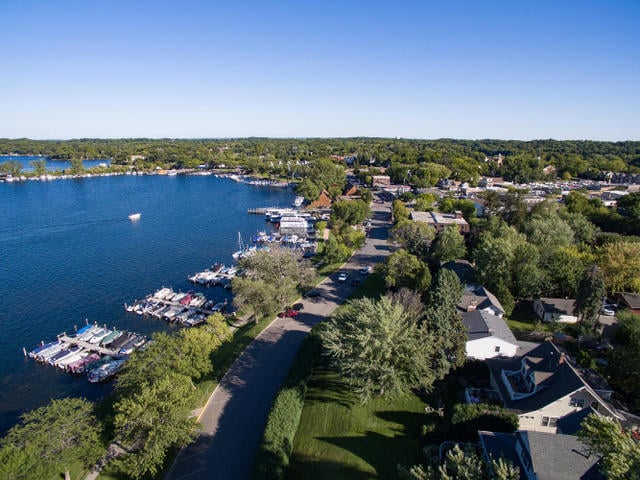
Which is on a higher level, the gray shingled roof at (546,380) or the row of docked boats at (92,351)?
the gray shingled roof at (546,380)

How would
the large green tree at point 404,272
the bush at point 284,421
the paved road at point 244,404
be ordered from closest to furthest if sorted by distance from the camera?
the bush at point 284,421
the paved road at point 244,404
the large green tree at point 404,272

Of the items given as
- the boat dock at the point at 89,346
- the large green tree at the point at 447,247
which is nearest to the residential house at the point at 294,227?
the large green tree at the point at 447,247

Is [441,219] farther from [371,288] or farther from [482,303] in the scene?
[482,303]

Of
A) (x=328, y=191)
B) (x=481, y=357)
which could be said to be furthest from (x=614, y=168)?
(x=481, y=357)

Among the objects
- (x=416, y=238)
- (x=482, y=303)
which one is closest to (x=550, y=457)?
(x=482, y=303)

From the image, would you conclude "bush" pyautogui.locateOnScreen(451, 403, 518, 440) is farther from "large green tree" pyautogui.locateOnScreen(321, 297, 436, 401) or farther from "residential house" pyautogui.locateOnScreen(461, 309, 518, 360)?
"residential house" pyautogui.locateOnScreen(461, 309, 518, 360)

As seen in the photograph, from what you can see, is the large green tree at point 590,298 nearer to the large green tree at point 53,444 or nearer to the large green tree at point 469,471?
the large green tree at point 469,471
